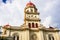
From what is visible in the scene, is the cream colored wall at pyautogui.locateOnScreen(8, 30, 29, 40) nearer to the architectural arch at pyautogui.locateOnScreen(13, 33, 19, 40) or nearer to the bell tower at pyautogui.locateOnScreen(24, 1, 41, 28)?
the architectural arch at pyautogui.locateOnScreen(13, 33, 19, 40)

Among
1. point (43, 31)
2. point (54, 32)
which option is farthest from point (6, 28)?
point (54, 32)

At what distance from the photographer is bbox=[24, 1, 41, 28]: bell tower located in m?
48.8

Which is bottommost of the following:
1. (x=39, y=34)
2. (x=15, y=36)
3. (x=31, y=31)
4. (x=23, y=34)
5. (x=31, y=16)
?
(x=15, y=36)

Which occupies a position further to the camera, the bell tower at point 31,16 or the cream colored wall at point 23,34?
the bell tower at point 31,16

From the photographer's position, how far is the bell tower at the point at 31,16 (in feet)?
160

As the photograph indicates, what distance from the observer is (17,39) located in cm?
4484

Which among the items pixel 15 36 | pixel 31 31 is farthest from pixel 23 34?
pixel 31 31

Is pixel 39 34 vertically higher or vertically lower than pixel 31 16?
lower

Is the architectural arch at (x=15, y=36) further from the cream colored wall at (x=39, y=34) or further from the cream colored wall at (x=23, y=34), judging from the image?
the cream colored wall at (x=39, y=34)

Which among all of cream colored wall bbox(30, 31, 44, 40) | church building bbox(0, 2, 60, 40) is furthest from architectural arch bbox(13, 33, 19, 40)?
cream colored wall bbox(30, 31, 44, 40)

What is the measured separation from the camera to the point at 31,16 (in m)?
50.6

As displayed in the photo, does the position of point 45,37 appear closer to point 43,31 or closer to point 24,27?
point 43,31

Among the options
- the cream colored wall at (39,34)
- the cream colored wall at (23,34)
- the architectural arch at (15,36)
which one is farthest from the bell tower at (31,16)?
the architectural arch at (15,36)

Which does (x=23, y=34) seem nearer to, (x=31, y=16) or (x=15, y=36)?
(x=15, y=36)
